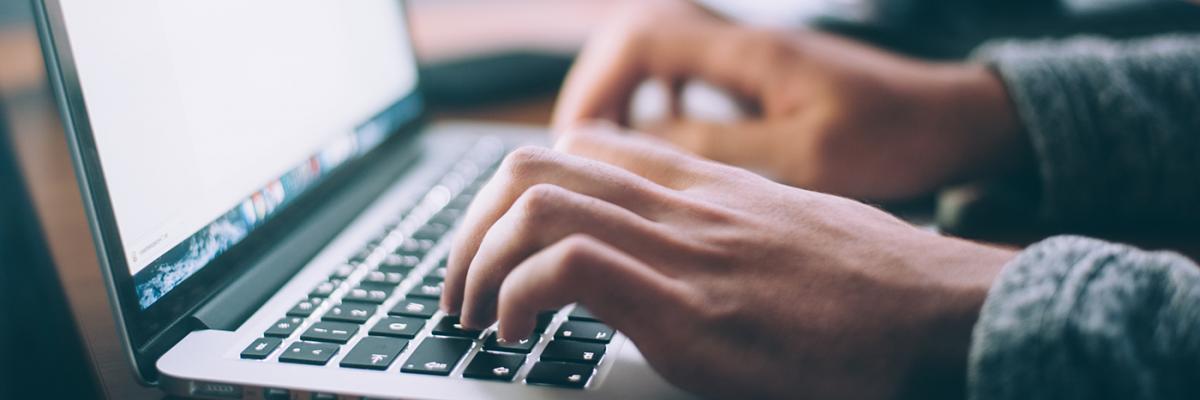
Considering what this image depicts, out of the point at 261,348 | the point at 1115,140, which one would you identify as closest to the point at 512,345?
the point at 261,348

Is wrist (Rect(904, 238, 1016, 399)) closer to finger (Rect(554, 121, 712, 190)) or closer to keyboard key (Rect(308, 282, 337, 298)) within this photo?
finger (Rect(554, 121, 712, 190))

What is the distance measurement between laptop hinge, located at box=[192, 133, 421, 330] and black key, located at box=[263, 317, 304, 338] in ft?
0.08

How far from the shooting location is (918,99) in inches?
26.2

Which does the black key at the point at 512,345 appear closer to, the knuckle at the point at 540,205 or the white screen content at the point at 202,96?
the knuckle at the point at 540,205

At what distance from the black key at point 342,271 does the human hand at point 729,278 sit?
0.11 m

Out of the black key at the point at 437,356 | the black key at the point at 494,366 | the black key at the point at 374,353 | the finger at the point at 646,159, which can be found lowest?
the black key at the point at 494,366

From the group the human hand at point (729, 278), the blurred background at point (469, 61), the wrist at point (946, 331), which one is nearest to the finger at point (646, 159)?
the human hand at point (729, 278)

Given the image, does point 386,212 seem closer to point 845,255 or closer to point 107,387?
point 107,387

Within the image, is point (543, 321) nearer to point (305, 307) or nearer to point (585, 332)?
point (585, 332)

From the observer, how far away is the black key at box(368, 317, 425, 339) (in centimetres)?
43

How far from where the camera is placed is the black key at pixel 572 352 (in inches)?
15.8

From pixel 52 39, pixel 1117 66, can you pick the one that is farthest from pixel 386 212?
pixel 1117 66

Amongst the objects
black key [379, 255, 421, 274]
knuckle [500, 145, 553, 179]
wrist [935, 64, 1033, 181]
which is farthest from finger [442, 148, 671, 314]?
wrist [935, 64, 1033, 181]

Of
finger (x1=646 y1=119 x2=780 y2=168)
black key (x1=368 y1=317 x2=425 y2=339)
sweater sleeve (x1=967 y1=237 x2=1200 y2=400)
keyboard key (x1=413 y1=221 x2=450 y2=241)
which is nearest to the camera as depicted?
sweater sleeve (x1=967 y1=237 x2=1200 y2=400)
